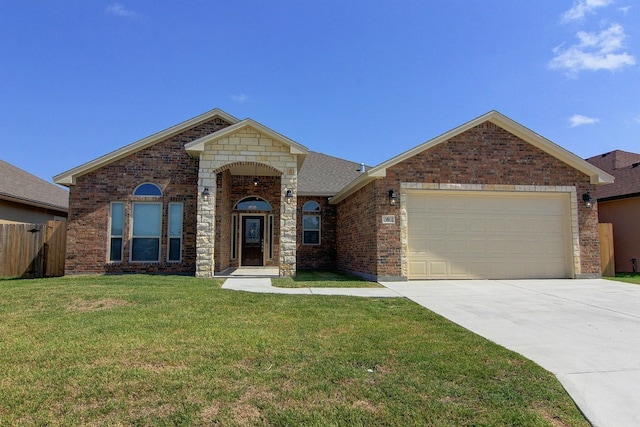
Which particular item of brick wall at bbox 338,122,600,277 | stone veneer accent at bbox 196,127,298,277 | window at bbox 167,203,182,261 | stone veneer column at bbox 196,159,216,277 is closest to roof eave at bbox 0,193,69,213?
window at bbox 167,203,182,261

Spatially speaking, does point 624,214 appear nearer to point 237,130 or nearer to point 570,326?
point 570,326

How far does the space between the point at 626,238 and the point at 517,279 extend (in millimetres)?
6375

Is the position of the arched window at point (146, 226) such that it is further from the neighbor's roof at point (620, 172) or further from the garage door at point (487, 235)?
the neighbor's roof at point (620, 172)

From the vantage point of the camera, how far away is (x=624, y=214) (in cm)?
1452

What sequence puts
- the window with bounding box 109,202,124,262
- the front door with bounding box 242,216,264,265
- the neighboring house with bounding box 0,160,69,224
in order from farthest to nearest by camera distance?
the front door with bounding box 242,216,264,265 < the neighboring house with bounding box 0,160,69,224 < the window with bounding box 109,202,124,262

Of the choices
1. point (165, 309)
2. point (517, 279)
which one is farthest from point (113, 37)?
point (517, 279)

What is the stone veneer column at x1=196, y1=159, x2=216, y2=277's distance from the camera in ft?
37.7

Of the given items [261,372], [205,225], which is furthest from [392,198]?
[261,372]

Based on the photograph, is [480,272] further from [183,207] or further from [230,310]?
[183,207]

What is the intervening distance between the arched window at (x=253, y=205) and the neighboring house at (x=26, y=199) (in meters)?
8.75

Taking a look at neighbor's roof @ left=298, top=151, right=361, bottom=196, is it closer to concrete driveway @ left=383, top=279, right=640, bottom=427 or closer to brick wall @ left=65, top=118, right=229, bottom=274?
brick wall @ left=65, top=118, right=229, bottom=274

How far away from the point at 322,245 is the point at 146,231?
6971 mm

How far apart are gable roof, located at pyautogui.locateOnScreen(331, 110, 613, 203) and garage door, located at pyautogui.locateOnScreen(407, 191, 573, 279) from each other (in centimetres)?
109

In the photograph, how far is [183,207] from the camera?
12898mm
